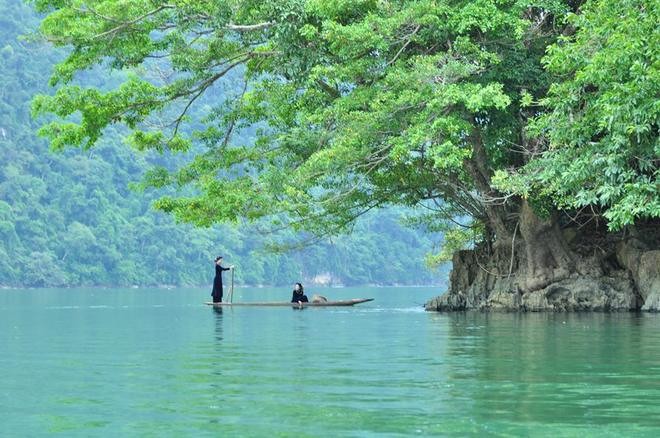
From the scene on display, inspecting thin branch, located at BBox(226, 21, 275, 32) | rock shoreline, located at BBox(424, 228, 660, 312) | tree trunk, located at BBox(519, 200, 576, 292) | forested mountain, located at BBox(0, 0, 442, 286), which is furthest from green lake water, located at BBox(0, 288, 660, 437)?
forested mountain, located at BBox(0, 0, 442, 286)

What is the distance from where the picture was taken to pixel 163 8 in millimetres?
28156

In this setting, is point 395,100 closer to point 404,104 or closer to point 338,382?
point 404,104

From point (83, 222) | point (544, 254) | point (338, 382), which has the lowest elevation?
point (338, 382)

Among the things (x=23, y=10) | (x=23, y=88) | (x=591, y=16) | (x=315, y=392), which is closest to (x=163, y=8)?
(x=591, y=16)

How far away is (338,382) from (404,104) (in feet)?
44.3

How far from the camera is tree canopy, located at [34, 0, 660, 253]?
2139cm

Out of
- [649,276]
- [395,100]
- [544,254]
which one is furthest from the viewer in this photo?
[544,254]

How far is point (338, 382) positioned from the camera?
12.3 m

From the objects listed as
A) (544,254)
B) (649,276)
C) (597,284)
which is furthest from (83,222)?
(649,276)

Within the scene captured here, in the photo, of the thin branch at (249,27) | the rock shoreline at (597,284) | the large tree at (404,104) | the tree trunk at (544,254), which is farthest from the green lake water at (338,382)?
the thin branch at (249,27)

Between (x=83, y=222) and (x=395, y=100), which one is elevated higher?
(x=83, y=222)

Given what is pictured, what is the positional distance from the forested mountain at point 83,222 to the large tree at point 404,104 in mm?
80140

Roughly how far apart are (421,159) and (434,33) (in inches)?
159

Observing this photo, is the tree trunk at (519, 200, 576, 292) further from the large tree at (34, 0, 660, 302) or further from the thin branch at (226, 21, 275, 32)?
the thin branch at (226, 21, 275, 32)
